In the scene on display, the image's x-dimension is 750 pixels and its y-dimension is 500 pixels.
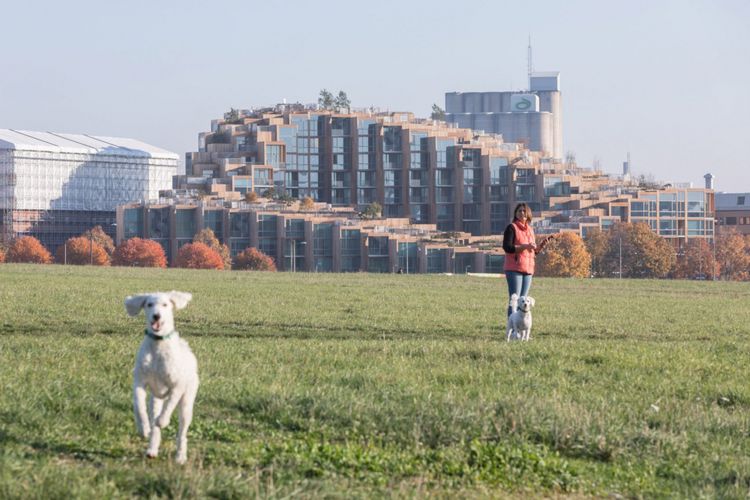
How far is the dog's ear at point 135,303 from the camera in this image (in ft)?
35.8

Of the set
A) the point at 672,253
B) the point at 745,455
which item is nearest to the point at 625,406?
the point at 745,455

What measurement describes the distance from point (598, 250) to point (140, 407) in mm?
174744

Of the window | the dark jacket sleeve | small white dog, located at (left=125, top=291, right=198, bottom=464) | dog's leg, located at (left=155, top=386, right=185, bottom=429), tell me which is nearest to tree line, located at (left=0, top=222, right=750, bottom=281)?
the window

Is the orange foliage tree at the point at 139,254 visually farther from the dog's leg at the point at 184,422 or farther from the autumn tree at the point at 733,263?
the dog's leg at the point at 184,422

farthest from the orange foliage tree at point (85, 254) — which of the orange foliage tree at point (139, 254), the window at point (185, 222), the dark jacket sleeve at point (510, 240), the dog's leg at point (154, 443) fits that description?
the dog's leg at point (154, 443)

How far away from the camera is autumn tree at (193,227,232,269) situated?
185750 mm

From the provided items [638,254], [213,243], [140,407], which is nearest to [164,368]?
[140,407]

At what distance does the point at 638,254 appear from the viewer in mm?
179875

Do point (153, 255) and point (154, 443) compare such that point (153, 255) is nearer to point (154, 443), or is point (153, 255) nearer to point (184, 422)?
point (154, 443)

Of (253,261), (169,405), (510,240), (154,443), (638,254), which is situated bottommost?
(253,261)

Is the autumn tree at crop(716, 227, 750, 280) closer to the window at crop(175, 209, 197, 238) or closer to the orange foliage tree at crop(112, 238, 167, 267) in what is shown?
the window at crop(175, 209, 197, 238)

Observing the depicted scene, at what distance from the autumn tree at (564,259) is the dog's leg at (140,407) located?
162 m

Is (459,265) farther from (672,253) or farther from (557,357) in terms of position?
(557,357)

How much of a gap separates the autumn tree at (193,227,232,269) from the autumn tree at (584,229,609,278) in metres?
45.6
